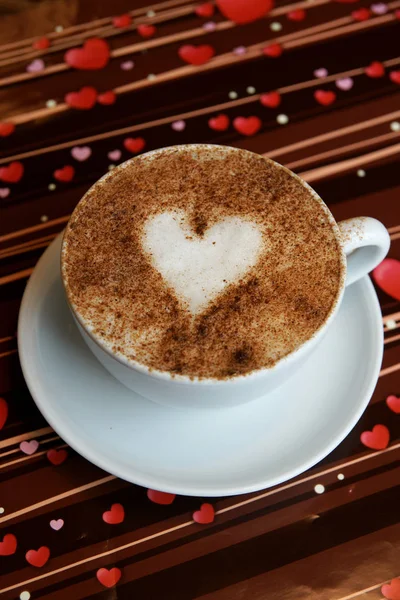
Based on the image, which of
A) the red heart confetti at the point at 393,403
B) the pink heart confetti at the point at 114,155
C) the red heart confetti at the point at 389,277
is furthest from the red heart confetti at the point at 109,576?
the pink heart confetti at the point at 114,155

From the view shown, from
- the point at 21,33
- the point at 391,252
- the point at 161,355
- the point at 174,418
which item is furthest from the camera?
the point at 21,33

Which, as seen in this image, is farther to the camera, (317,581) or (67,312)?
(67,312)

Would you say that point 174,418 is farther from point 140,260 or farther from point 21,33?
point 21,33

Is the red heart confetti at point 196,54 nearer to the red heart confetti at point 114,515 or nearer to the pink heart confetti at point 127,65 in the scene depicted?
the pink heart confetti at point 127,65

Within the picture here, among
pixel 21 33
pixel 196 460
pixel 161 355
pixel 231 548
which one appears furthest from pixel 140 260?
pixel 21 33

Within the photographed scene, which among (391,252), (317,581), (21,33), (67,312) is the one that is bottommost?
(317,581)

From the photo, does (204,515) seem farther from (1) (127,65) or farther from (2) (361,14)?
(2) (361,14)

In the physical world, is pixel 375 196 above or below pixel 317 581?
above

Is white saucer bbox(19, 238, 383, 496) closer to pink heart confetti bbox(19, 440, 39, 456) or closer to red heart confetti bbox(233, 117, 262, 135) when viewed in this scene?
pink heart confetti bbox(19, 440, 39, 456)

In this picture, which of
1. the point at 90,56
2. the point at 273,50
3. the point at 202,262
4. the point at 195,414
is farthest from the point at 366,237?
the point at 90,56
